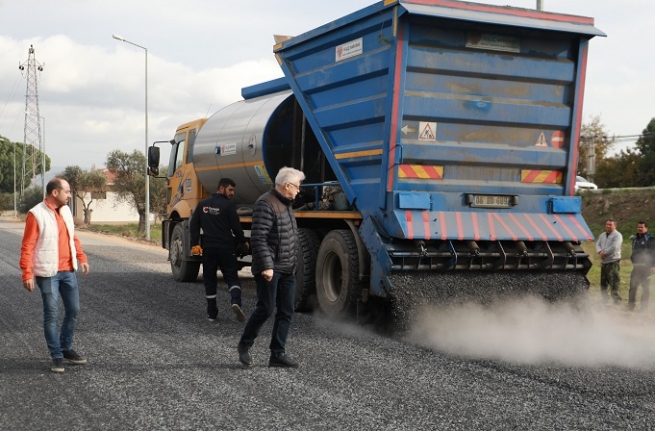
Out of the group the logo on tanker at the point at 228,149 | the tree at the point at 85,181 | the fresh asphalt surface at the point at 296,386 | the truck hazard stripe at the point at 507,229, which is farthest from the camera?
the tree at the point at 85,181

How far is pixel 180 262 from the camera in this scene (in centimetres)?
1405

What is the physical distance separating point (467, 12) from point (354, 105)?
1579 mm

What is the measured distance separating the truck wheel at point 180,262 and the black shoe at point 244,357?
7086mm

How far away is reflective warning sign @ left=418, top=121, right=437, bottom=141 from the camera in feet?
27.8

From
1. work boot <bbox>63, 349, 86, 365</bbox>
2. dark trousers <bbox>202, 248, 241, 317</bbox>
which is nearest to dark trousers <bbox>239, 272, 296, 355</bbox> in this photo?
work boot <bbox>63, 349, 86, 365</bbox>

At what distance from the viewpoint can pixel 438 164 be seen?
28.1 feet

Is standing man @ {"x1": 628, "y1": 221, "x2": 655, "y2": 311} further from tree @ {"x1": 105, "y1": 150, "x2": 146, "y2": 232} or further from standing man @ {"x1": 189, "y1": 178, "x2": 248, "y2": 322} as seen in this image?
tree @ {"x1": 105, "y1": 150, "x2": 146, "y2": 232}

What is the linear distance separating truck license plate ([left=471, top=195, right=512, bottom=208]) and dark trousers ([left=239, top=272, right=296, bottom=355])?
8.62ft

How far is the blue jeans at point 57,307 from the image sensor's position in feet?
21.9

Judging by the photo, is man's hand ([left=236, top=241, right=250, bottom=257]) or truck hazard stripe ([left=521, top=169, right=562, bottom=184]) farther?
man's hand ([left=236, top=241, right=250, bottom=257])

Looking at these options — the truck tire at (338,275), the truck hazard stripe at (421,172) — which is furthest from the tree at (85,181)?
the truck hazard stripe at (421,172)

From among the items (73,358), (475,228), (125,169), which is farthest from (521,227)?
(125,169)

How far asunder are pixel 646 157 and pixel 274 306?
158ft

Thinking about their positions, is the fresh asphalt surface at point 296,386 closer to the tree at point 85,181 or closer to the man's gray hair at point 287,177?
the man's gray hair at point 287,177
